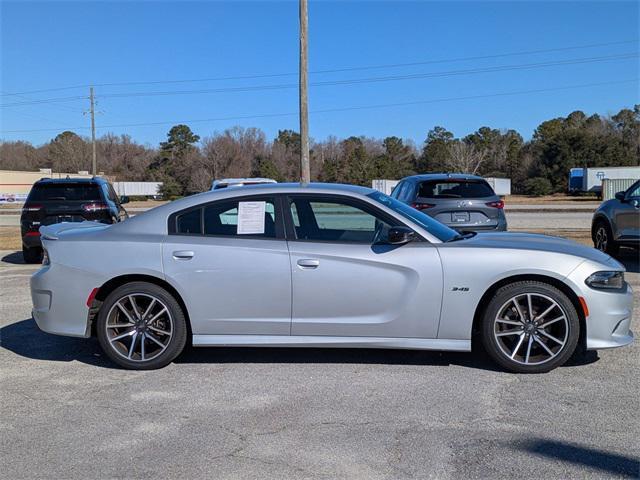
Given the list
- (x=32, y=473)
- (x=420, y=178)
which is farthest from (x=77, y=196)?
(x=32, y=473)

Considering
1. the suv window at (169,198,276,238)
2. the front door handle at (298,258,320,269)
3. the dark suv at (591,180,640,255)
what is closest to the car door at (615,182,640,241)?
the dark suv at (591,180,640,255)

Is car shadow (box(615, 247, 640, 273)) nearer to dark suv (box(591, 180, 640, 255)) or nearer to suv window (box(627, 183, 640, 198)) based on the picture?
dark suv (box(591, 180, 640, 255))

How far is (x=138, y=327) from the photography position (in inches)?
207

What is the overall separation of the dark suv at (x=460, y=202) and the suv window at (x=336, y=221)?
4.59 m

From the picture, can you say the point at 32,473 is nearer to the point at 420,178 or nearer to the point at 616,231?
the point at 420,178

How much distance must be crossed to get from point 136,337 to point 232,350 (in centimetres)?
100

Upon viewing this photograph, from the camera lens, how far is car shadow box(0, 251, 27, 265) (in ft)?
41.6

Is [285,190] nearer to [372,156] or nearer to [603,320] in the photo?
[603,320]

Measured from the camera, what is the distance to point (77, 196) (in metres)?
11.6

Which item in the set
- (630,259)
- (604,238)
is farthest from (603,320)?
(630,259)

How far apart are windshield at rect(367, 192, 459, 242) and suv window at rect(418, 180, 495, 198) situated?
4.48 meters

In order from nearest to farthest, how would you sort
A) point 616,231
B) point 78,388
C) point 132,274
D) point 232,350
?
point 78,388, point 132,274, point 232,350, point 616,231

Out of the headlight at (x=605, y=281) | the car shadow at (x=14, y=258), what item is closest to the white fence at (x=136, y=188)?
the car shadow at (x=14, y=258)

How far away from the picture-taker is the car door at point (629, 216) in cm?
1054
